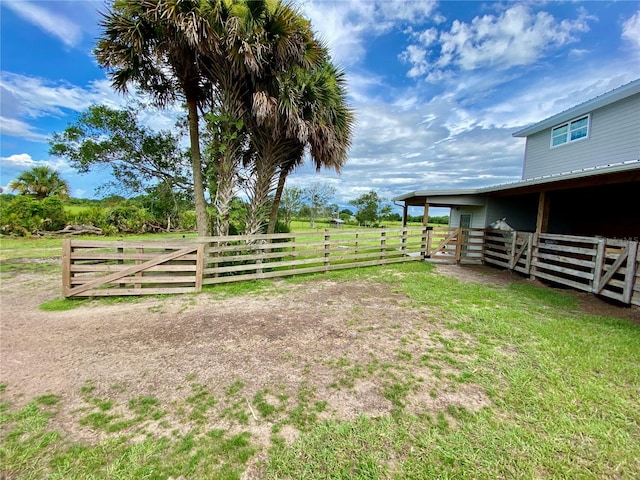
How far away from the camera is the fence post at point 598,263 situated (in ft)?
17.2

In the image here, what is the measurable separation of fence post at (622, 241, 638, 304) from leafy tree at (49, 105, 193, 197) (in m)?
10.0

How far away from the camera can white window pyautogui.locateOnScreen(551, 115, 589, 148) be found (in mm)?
8812

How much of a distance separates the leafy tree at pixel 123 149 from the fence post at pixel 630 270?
1005 centimetres

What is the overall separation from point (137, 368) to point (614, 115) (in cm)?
1302

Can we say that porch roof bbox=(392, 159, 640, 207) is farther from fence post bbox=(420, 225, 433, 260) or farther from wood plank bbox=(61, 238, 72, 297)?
wood plank bbox=(61, 238, 72, 297)

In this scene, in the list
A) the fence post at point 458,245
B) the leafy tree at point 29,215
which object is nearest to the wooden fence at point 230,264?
the fence post at point 458,245

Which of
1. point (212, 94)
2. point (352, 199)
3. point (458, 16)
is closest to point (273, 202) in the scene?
point (212, 94)

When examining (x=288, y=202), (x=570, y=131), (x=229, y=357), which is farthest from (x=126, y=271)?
(x=570, y=131)

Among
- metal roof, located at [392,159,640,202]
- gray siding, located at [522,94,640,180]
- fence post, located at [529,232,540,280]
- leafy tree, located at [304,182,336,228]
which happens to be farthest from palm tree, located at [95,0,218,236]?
leafy tree, located at [304,182,336,228]

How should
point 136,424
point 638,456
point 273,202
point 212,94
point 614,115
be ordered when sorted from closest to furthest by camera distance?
point 638,456
point 136,424
point 212,94
point 273,202
point 614,115

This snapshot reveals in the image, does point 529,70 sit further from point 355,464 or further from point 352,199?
point 352,199

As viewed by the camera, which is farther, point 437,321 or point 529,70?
point 529,70

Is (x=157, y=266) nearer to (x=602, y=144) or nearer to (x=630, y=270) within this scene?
(x=630, y=270)

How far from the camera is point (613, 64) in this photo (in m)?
9.27
